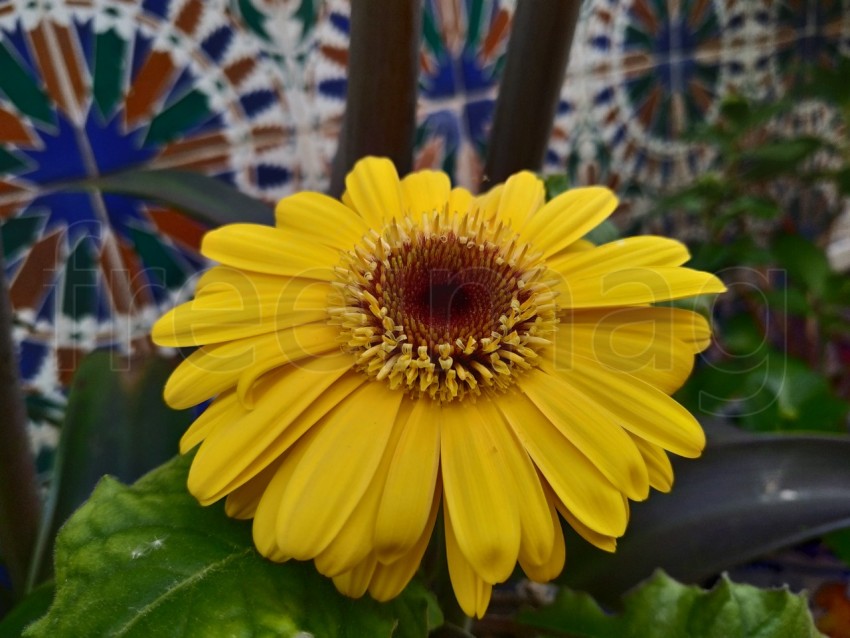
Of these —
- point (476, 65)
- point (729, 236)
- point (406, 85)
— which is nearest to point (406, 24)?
point (406, 85)

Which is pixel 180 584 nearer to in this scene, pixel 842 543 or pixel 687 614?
pixel 687 614

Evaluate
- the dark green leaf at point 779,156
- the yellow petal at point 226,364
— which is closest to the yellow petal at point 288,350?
the yellow petal at point 226,364

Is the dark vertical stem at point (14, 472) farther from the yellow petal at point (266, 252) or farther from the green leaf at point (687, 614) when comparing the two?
the green leaf at point (687, 614)

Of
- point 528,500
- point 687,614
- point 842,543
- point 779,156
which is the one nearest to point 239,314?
point 528,500

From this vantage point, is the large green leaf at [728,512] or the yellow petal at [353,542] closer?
the yellow petal at [353,542]

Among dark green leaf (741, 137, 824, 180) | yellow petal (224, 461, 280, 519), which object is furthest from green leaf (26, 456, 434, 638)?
dark green leaf (741, 137, 824, 180)

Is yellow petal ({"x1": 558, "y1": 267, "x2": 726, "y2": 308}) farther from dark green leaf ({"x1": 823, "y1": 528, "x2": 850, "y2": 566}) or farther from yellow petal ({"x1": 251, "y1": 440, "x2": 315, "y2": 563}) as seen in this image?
dark green leaf ({"x1": 823, "y1": 528, "x2": 850, "y2": 566})

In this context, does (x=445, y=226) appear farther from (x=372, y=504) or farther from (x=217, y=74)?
(x=217, y=74)
